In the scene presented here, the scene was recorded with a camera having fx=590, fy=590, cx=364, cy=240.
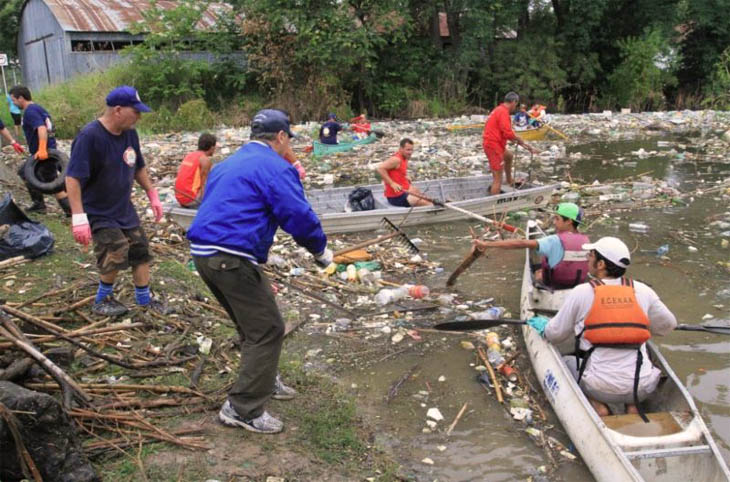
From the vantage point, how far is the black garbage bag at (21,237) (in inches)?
Answer: 260

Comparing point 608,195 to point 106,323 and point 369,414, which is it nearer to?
point 369,414

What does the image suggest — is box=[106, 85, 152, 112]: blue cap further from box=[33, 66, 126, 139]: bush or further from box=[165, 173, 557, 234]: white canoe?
box=[33, 66, 126, 139]: bush

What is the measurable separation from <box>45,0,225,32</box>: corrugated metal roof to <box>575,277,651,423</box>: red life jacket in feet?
75.5

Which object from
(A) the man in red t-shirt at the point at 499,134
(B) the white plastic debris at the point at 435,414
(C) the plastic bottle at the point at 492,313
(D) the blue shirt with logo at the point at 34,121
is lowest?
(B) the white plastic debris at the point at 435,414

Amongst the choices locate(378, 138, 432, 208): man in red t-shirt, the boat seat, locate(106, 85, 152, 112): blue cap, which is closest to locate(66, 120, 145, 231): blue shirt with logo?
locate(106, 85, 152, 112): blue cap

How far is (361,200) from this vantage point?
32.3 feet

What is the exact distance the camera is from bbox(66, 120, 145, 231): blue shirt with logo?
467cm

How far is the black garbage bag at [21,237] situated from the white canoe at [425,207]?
6.29 feet

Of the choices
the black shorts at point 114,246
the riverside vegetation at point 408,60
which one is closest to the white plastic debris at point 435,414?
the black shorts at point 114,246

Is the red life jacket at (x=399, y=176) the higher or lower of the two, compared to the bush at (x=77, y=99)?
lower

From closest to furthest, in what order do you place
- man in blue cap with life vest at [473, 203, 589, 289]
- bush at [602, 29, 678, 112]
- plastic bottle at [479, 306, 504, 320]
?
1. man in blue cap with life vest at [473, 203, 589, 289]
2. plastic bottle at [479, 306, 504, 320]
3. bush at [602, 29, 678, 112]

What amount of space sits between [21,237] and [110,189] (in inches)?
101

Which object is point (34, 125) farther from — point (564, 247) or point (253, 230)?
point (564, 247)

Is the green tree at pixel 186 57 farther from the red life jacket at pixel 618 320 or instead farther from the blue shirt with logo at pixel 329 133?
the red life jacket at pixel 618 320
